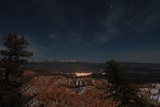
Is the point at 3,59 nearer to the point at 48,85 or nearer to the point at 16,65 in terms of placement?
the point at 16,65

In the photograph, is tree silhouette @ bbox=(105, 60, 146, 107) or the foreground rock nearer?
tree silhouette @ bbox=(105, 60, 146, 107)

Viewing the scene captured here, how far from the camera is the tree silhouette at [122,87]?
2517 centimetres

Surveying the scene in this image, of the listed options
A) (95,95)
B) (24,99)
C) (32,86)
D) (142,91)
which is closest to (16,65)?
(24,99)

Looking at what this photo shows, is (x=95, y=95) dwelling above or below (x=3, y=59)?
below

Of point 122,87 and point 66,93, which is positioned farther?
point 66,93

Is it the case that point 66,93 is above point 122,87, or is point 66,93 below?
below

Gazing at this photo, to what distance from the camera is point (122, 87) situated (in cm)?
2547

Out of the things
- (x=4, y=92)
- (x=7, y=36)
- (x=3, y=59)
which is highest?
(x=7, y=36)

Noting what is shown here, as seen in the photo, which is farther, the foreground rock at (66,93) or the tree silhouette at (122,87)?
the foreground rock at (66,93)

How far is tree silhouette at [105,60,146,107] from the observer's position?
82.6ft

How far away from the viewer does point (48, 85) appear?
33.0 metres

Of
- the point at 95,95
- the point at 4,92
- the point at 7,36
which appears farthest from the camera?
the point at 95,95

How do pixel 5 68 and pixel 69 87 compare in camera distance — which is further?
pixel 69 87

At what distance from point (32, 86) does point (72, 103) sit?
8.37 meters
